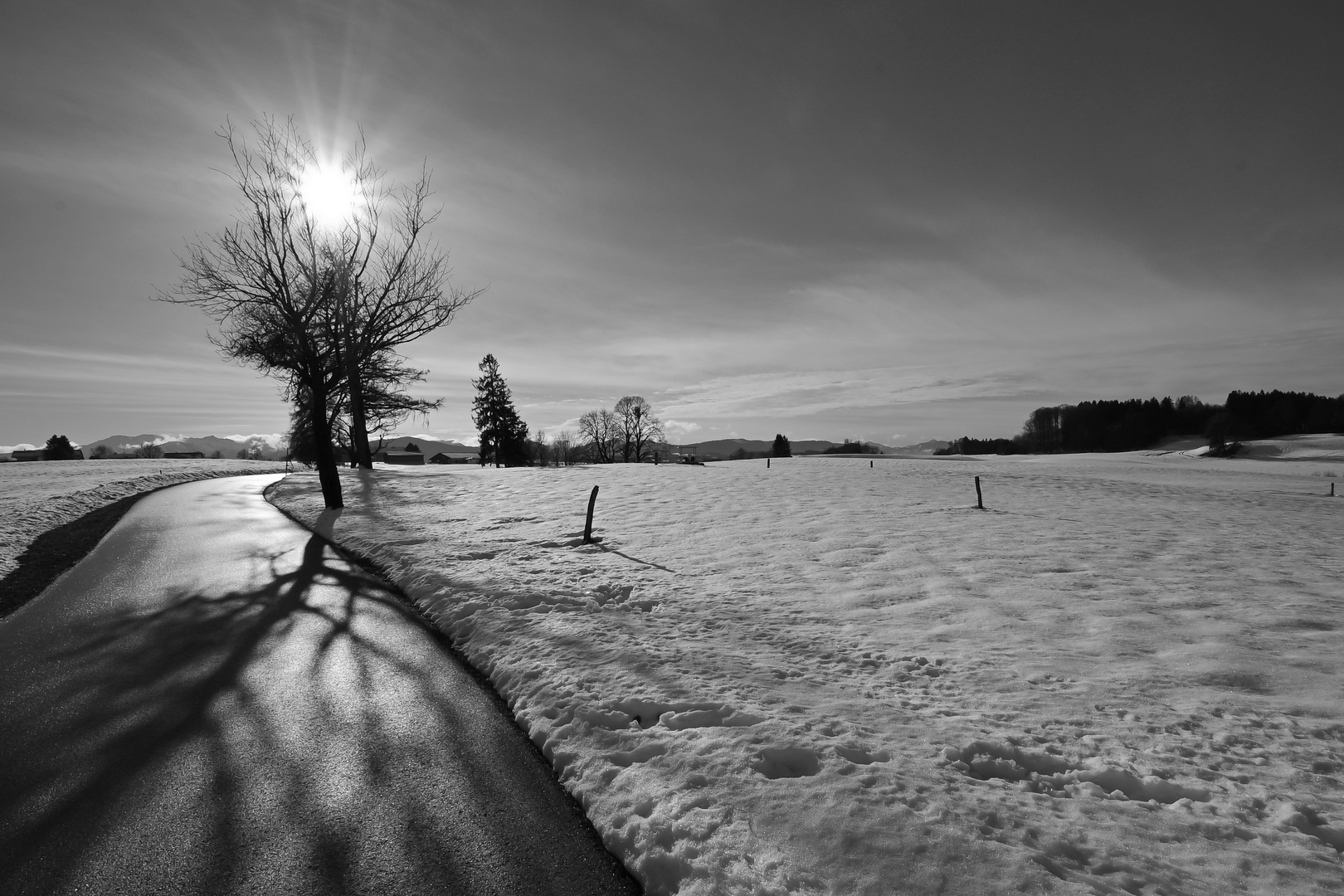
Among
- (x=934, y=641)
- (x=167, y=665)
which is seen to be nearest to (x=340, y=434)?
(x=167, y=665)

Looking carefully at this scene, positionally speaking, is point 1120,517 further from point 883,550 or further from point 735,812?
point 735,812

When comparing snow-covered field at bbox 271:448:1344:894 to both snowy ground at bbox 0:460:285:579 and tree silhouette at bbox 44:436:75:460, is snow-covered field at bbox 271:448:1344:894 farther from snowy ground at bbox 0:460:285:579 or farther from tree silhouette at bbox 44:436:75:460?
tree silhouette at bbox 44:436:75:460

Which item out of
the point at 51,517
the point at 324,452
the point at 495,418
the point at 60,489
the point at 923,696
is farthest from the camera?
the point at 495,418

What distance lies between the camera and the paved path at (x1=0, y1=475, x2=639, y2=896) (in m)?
2.94

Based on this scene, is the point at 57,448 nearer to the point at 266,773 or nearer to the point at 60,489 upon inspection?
the point at 60,489

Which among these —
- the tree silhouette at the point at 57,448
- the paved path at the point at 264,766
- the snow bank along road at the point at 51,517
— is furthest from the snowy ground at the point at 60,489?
the tree silhouette at the point at 57,448

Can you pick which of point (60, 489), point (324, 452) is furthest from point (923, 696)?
point (60, 489)

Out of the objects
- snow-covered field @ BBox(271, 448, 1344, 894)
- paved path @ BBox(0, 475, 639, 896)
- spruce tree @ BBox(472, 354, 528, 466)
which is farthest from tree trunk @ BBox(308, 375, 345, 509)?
spruce tree @ BBox(472, 354, 528, 466)

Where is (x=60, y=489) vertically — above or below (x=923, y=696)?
above

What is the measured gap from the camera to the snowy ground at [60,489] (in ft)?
40.4

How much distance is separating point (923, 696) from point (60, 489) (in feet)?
101

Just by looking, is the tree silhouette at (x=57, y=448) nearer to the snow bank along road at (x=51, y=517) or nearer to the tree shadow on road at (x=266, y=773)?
the snow bank along road at (x=51, y=517)

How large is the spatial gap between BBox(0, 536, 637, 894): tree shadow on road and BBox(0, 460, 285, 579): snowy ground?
6.72m

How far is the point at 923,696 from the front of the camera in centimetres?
517
